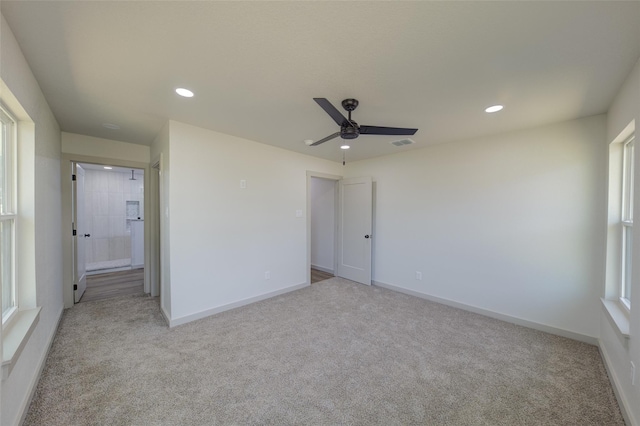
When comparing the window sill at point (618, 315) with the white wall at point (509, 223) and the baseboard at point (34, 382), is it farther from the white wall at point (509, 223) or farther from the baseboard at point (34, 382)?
the baseboard at point (34, 382)

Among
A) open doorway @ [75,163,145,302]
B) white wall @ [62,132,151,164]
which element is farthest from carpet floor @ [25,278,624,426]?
open doorway @ [75,163,145,302]

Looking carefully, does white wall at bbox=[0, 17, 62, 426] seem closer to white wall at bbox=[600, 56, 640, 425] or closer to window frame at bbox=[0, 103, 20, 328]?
window frame at bbox=[0, 103, 20, 328]

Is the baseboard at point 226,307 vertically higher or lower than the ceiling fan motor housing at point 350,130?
lower

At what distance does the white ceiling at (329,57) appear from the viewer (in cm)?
133

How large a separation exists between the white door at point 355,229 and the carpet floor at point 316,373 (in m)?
1.53

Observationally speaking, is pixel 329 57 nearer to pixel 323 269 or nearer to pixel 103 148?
pixel 103 148

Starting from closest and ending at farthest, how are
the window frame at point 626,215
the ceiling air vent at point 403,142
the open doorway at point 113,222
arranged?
the window frame at point 626,215 → the ceiling air vent at point 403,142 → the open doorway at point 113,222

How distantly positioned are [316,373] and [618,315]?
2.62 m

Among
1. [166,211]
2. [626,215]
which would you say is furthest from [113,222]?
[626,215]

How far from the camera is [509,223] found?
128 inches

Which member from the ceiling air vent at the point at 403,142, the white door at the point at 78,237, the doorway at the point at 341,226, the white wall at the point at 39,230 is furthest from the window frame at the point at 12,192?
the ceiling air vent at the point at 403,142

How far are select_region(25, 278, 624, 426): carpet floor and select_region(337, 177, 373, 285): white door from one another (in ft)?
5.02

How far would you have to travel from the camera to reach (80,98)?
2.40 metres

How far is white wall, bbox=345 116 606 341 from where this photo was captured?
276 cm
